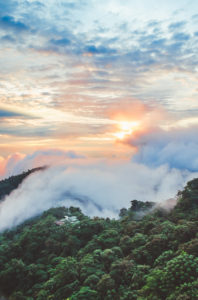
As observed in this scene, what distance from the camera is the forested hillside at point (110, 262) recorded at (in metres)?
14.6

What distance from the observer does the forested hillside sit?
574 inches

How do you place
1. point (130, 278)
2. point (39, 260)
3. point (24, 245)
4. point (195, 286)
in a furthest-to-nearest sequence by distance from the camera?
point (24, 245)
point (39, 260)
point (130, 278)
point (195, 286)

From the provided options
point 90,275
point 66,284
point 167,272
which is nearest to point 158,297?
point 167,272

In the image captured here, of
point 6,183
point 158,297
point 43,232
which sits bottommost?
point 158,297

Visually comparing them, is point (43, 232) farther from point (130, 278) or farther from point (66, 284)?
point (130, 278)

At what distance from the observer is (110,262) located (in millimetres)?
24109

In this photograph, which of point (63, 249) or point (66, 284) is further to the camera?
point (63, 249)

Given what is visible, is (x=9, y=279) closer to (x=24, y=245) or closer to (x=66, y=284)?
(x=24, y=245)

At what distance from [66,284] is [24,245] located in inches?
737

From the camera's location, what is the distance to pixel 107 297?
1675cm

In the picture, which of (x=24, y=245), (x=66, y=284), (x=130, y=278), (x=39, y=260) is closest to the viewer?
(x=130, y=278)

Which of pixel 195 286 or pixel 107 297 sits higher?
pixel 195 286

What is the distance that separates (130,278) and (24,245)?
76.6 feet

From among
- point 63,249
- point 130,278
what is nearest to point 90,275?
point 130,278
